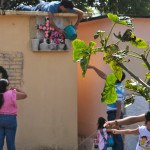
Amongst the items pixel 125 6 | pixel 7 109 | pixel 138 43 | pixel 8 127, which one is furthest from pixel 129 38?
pixel 125 6

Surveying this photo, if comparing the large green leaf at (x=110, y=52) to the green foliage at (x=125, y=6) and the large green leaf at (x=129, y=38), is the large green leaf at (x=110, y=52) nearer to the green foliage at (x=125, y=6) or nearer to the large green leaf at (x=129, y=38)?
the large green leaf at (x=129, y=38)

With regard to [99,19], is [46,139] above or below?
below

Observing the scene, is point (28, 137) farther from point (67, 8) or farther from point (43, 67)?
point (67, 8)

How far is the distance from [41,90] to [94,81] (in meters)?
1.25

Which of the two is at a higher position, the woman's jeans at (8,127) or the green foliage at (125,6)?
the green foliage at (125,6)

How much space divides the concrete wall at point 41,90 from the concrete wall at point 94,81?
26.4 inches

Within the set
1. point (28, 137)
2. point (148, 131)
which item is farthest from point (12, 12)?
point (148, 131)

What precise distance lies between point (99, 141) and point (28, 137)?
4.66ft

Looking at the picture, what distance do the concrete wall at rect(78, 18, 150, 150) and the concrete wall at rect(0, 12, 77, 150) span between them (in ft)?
2.20

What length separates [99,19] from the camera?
8.02m

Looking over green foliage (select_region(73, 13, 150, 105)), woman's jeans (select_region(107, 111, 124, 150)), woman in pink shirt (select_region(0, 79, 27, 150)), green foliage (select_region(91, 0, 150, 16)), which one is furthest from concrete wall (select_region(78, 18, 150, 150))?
green foliage (select_region(73, 13, 150, 105))

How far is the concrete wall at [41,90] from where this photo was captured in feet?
24.5

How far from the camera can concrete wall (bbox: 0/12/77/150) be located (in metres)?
7.48

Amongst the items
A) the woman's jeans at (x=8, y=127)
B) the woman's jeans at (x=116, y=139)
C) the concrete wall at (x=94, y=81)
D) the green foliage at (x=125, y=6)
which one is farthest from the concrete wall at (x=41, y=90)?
the green foliage at (x=125, y=6)
